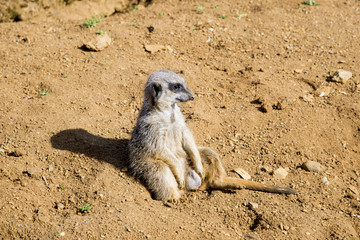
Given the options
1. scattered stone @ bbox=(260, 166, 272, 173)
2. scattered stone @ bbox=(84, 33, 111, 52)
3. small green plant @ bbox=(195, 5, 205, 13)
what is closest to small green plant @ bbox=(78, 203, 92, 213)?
scattered stone @ bbox=(260, 166, 272, 173)

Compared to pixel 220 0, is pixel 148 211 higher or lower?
lower

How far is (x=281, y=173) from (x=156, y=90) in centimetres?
156

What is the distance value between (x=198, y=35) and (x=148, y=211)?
11.0ft

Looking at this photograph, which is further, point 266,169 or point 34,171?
point 266,169

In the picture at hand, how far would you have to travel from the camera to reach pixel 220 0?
22.4ft

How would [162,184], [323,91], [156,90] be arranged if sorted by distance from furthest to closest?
[323,91], [162,184], [156,90]

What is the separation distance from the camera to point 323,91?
5.04m

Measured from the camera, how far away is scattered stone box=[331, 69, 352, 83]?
16.9 ft

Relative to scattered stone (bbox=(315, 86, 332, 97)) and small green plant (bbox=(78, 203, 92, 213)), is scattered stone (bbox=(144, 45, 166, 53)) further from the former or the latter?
small green plant (bbox=(78, 203, 92, 213))

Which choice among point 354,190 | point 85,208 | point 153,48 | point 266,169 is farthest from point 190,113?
point 354,190


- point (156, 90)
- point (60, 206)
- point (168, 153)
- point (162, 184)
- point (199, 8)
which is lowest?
point (60, 206)

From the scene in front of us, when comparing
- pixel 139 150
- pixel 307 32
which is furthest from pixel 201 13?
pixel 139 150

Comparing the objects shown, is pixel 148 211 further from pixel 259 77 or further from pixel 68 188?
pixel 259 77

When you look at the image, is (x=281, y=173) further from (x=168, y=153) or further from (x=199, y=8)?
(x=199, y=8)
